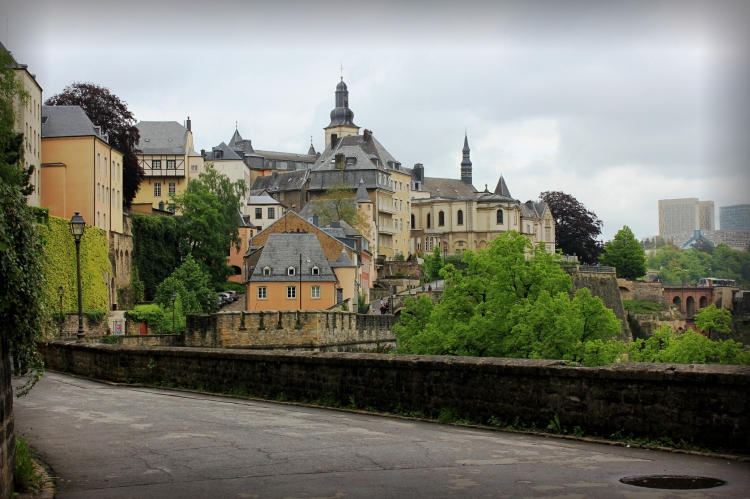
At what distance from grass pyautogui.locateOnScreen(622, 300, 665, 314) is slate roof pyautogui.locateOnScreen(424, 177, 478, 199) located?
161 ft

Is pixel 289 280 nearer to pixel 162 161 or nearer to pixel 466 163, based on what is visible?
pixel 162 161

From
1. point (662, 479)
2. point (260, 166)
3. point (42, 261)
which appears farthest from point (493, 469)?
point (260, 166)

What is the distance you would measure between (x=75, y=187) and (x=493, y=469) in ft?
177

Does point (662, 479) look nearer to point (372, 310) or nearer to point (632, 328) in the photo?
point (372, 310)

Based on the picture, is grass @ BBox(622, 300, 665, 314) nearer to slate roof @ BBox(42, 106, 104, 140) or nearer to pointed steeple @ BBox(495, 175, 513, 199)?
pointed steeple @ BBox(495, 175, 513, 199)

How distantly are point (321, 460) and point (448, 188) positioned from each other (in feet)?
525

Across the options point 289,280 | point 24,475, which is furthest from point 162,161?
point 24,475

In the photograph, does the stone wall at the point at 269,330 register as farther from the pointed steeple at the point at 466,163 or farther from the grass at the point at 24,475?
the pointed steeple at the point at 466,163

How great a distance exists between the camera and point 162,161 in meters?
114

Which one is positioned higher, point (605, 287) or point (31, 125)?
point (31, 125)

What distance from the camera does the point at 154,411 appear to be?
15.9 metres

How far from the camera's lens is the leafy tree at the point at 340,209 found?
107 metres

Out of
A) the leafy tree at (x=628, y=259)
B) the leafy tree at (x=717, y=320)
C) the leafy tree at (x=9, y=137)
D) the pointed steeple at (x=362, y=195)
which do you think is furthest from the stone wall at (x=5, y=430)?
the leafy tree at (x=628, y=259)

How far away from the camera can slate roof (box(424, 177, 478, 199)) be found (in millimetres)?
166500
